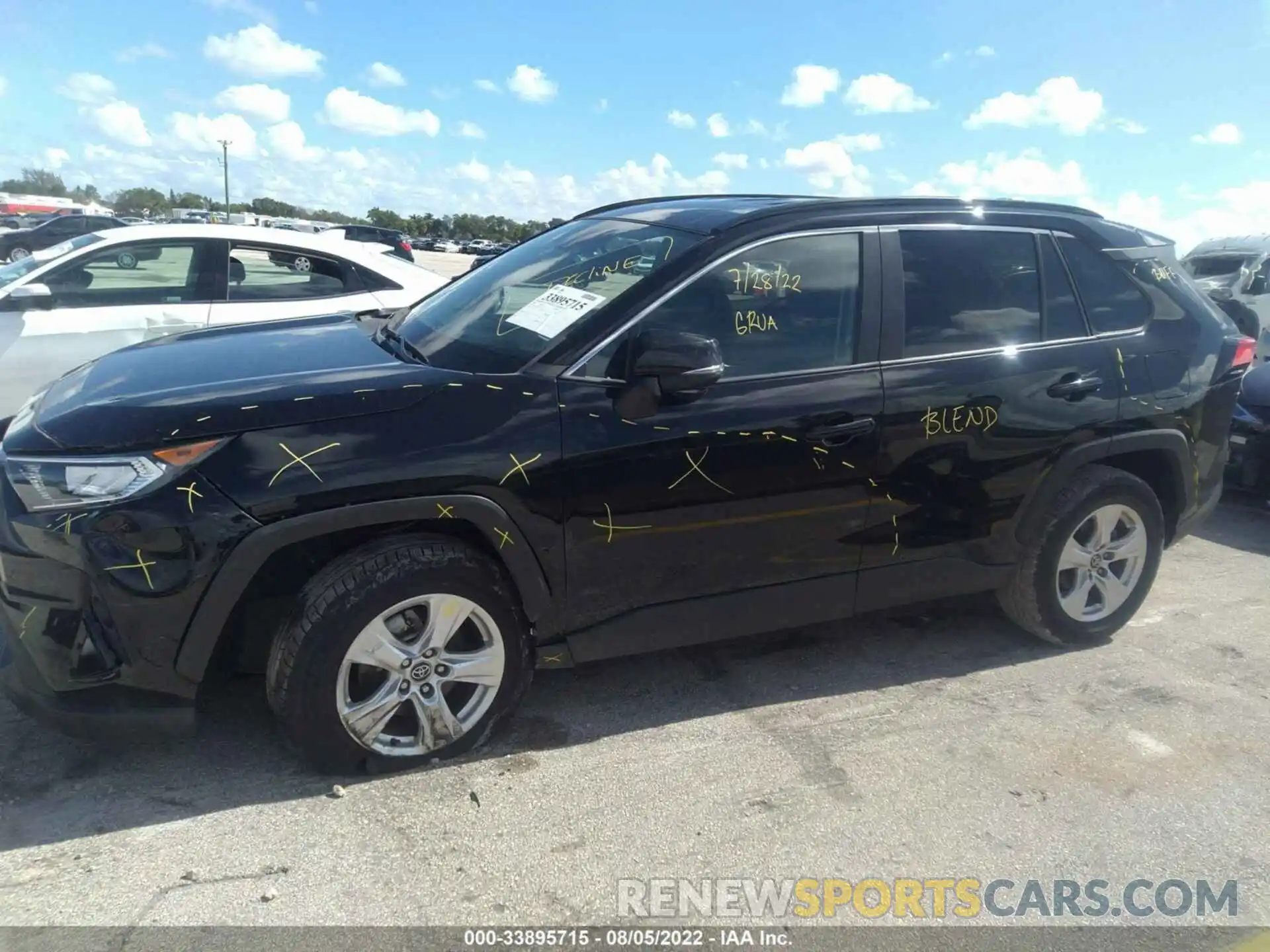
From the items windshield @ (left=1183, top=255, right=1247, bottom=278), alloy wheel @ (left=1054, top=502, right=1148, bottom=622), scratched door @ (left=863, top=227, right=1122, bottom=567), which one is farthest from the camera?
windshield @ (left=1183, top=255, right=1247, bottom=278)

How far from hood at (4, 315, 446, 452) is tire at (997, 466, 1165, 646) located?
104 inches

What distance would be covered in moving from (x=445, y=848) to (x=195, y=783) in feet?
2.90

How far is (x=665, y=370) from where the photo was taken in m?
2.96

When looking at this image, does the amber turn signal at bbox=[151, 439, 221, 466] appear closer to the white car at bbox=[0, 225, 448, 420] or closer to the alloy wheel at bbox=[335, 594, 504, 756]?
the alloy wheel at bbox=[335, 594, 504, 756]

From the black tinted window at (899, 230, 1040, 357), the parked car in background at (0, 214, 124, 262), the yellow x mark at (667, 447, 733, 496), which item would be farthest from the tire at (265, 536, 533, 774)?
the parked car in background at (0, 214, 124, 262)

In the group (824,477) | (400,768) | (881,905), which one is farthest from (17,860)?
(824,477)

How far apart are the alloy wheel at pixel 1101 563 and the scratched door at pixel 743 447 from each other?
1.19 m

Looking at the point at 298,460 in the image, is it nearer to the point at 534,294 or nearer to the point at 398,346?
the point at 398,346

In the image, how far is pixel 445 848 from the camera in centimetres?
268

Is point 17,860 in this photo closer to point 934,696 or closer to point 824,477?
point 824,477

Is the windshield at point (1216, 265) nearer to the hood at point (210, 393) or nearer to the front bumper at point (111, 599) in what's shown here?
the hood at point (210, 393)

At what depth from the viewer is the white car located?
572cm

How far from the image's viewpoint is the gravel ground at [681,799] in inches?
99.1

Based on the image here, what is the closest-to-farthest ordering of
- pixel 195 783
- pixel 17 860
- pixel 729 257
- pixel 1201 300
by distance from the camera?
pixel 17 860 < pixel 195 783 < pixel 729 257 < pixel 1201 300
